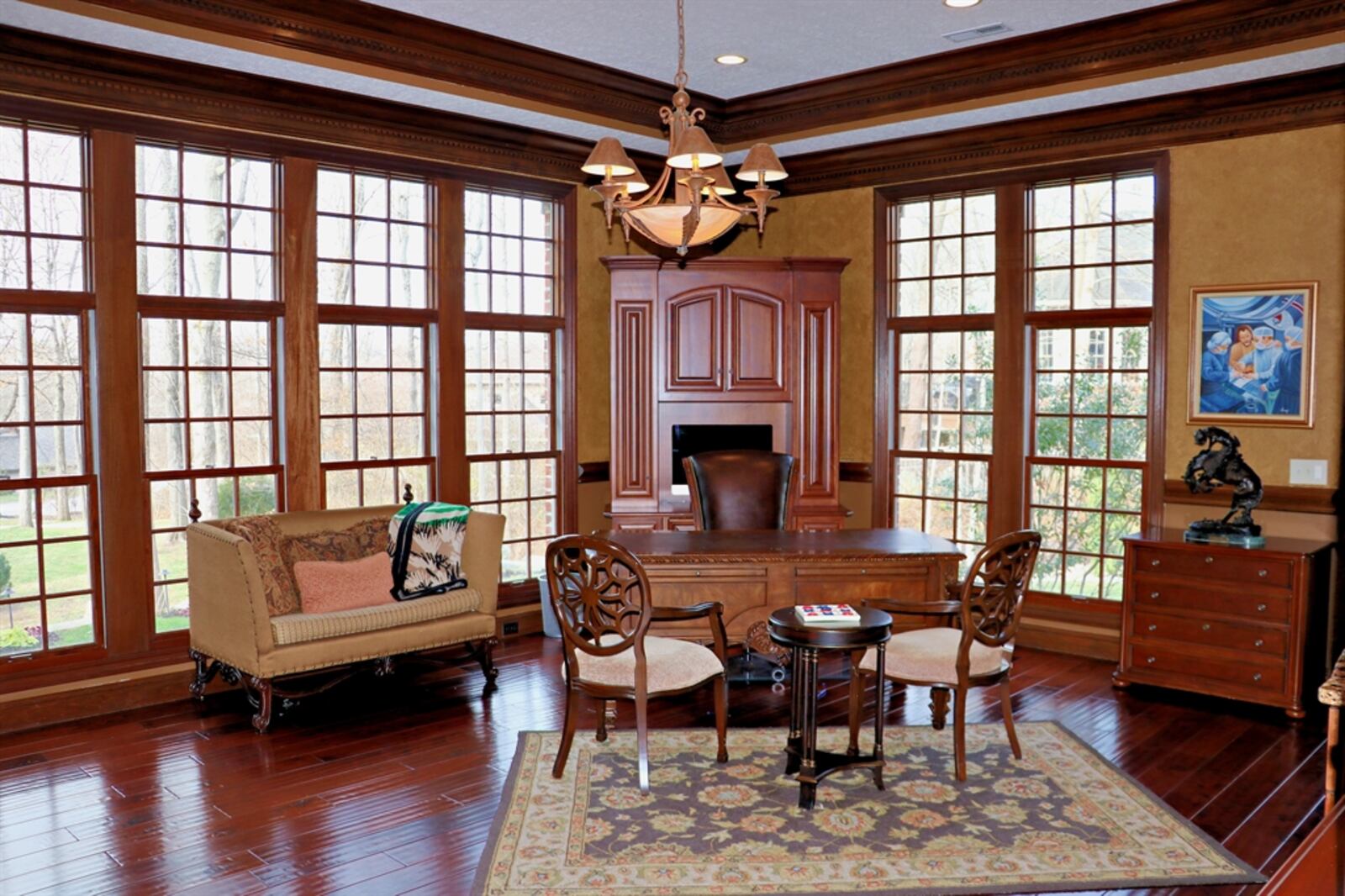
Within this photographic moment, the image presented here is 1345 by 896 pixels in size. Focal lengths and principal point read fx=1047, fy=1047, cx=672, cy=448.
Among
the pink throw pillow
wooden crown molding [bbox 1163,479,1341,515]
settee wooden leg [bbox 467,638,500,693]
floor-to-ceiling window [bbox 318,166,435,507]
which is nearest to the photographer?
the pink throw pillow

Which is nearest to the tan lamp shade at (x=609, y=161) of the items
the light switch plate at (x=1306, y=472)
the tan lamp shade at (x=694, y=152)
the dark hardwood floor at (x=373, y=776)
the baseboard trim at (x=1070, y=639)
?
the tan lamp shade at (x=694, y=152)

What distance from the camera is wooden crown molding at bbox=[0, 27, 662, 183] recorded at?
15.8ft

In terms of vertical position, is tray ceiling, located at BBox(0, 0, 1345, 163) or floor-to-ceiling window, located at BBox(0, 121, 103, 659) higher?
tray ceiling, located at BBox(0, 0, 1345, 163)

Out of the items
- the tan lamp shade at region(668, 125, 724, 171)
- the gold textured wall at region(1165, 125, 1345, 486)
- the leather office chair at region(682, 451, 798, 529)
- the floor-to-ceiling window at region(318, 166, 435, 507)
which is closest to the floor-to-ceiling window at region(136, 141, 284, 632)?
the floor-to-ceiling window at region(318, 166, 435, 507)

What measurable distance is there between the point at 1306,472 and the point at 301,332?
546cm

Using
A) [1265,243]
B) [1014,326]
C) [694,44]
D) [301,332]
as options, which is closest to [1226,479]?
[1265,243]

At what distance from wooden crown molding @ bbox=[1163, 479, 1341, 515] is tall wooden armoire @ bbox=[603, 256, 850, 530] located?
2.08 m

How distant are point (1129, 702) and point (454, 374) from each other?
13.9 ft

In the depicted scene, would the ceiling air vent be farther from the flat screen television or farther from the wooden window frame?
the flat screen television

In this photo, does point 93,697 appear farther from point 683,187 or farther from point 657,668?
point 683,187

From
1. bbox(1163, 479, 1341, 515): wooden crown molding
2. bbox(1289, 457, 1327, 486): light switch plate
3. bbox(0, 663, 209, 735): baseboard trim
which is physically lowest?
bbox(0, 663, 209, 735): baseboard trim

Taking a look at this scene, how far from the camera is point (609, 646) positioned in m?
4.18

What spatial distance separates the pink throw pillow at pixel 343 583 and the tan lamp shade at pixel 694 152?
277 cm

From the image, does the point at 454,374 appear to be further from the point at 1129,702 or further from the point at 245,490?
the point at 1129,702
